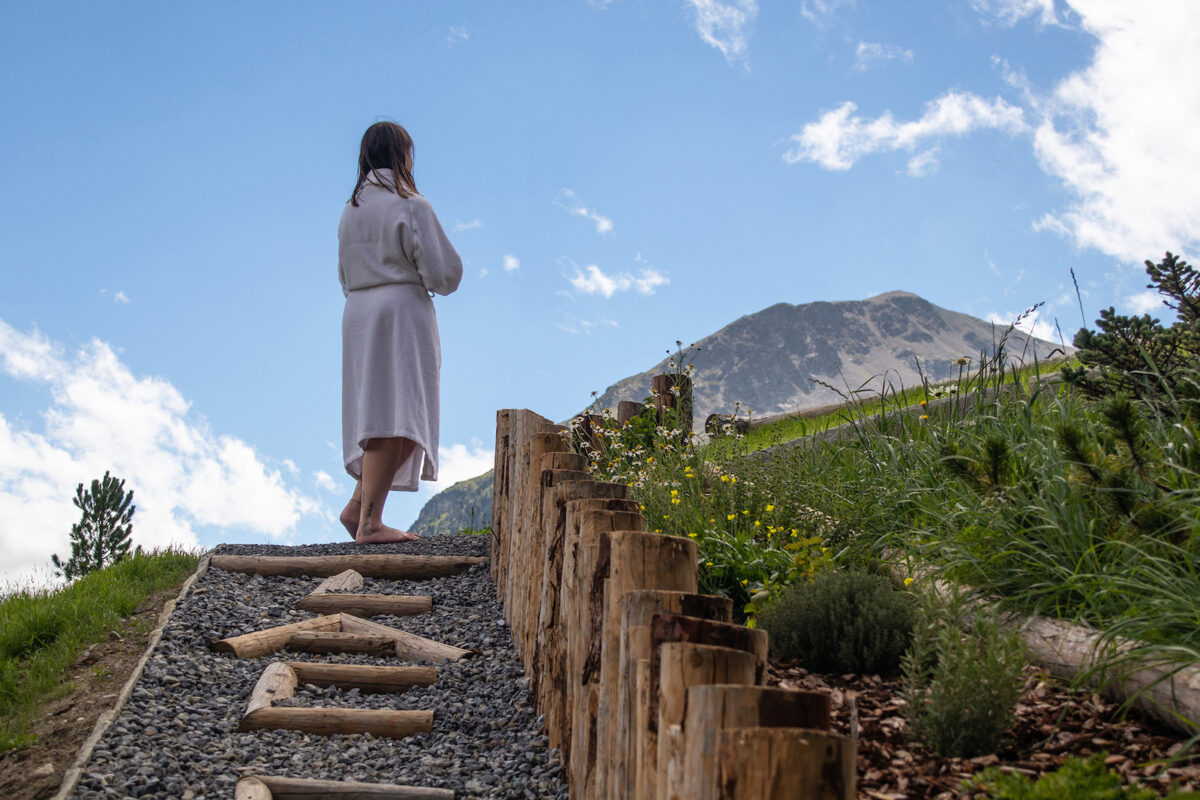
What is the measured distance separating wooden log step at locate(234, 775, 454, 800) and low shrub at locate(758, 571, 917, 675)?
4.32 feet

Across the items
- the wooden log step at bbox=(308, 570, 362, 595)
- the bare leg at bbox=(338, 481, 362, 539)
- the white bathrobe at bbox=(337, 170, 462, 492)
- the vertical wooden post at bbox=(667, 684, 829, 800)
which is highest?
the white bathrobe at bbox=(337, 170, 462, 492)

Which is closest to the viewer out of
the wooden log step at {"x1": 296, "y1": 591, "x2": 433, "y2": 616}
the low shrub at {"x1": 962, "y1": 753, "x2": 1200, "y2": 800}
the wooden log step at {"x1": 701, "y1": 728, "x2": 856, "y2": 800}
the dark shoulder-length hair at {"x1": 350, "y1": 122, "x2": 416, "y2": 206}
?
the wooden log step at {"x1": 701, "y1": 728, "x2": 856, "y2": 800}

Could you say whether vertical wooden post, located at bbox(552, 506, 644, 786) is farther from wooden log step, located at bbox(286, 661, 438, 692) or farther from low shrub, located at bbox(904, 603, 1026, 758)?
wooden log step, located at bbox(286, 661, 438, 692)

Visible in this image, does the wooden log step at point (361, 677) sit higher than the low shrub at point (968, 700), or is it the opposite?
the low shrub at point (968, 700)

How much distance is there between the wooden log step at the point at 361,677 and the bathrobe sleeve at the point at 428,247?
312cm

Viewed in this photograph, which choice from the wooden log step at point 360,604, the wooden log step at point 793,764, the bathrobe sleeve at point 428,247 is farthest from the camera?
the bathrobe sleeve at point 428,247

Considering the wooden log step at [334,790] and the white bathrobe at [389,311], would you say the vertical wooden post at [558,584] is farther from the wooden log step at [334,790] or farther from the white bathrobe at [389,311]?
the white bathrobe at [389,311]

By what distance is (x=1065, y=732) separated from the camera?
8.32ft

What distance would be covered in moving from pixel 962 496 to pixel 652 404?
4051 millimetres

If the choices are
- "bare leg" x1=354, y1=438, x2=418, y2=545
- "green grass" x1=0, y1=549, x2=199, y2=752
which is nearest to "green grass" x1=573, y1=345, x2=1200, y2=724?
"bare leg" x1=354, y1=438, x2=418, y2=545

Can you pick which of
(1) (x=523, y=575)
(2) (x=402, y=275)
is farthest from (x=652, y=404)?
(1) (x=523, y=575)

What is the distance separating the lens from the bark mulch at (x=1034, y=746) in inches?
89.4

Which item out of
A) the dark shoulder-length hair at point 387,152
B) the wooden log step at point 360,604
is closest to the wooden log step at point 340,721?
Answer: the wooden log step at point 360,604

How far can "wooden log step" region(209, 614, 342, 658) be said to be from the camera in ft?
14.7
